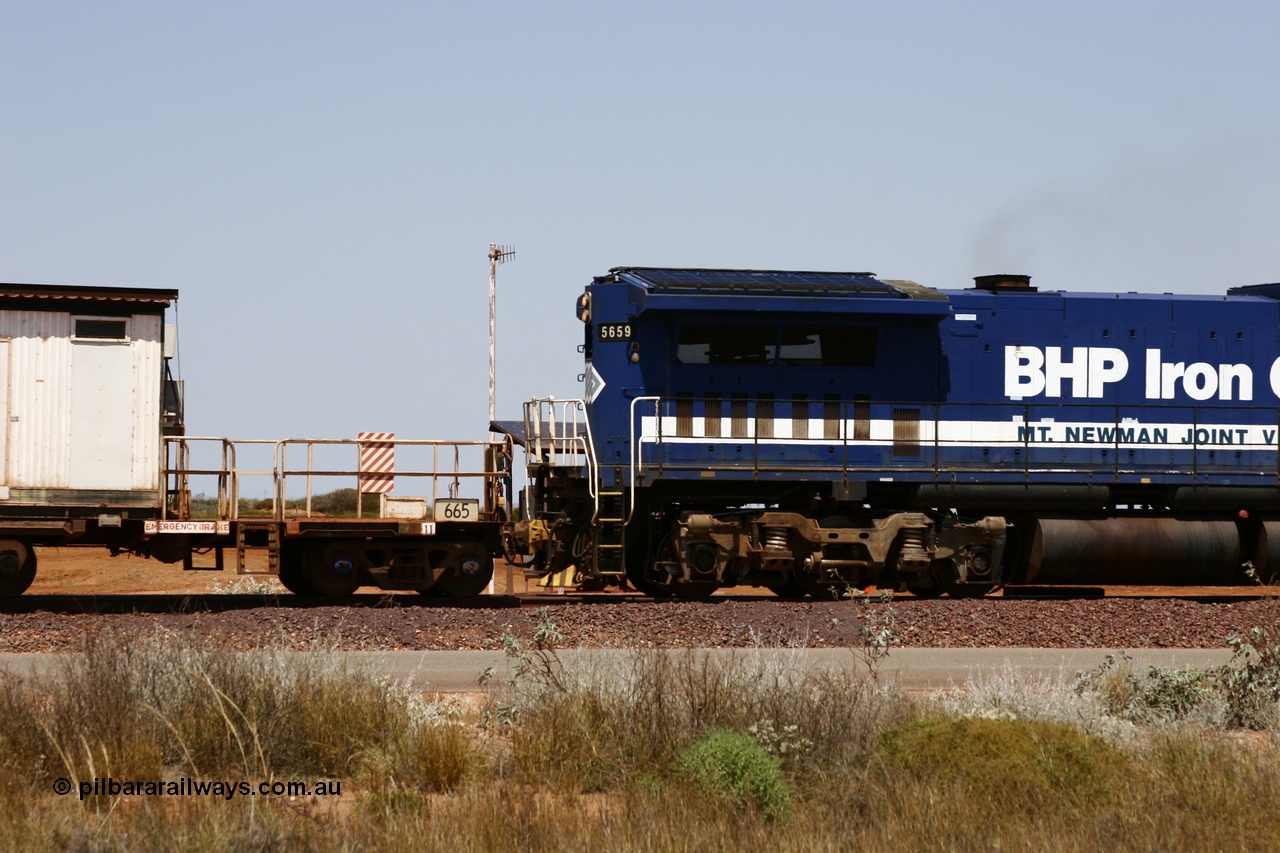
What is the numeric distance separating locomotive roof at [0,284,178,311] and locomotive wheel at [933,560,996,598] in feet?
34.6

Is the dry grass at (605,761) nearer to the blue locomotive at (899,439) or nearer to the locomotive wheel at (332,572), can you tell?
the blue locomotive at (899,439)

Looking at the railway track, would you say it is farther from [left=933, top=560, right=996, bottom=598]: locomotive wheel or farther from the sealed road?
the sealed road

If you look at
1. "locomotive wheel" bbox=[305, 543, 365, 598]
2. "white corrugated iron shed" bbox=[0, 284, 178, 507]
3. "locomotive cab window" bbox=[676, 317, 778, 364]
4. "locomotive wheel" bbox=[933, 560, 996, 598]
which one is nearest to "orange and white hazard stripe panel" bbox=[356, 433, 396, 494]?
"locomotive wheel" bbox=[305, 543, 365, 598]

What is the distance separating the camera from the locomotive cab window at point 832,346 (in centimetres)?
1747

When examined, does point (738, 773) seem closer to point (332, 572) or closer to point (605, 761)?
point (605, 761)

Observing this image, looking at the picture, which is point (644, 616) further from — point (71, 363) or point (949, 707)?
point (71, 363)

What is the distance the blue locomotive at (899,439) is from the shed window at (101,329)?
16.4ft

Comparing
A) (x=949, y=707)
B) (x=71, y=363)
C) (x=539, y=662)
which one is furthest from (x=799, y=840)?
(x=71, y=363)

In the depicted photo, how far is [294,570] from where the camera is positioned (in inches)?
683

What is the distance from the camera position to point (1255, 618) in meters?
15.4

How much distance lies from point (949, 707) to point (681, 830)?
3391 millimetres

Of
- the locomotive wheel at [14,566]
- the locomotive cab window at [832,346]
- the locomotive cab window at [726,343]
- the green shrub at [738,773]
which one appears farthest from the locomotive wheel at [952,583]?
the locomotive wheel at [14,566]

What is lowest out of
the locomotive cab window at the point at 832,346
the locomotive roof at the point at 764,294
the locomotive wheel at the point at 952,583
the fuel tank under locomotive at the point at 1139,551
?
the locomotive wheel at the point at 952,583

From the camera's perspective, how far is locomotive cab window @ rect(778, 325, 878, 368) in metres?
17.5
